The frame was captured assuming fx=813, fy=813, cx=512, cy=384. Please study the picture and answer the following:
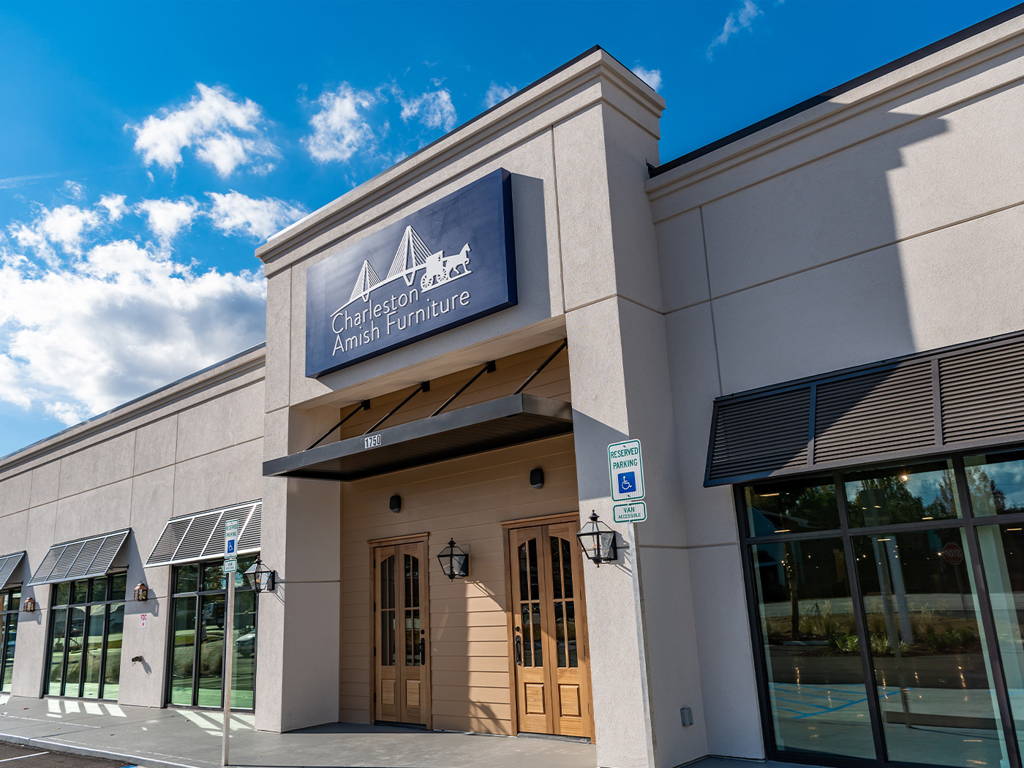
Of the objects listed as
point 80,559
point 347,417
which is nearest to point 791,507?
point 347,417

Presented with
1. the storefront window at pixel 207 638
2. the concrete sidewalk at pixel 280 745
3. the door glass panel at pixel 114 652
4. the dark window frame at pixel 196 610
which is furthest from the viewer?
the door glass panel at pixel 114 652

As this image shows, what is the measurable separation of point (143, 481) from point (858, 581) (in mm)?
14234

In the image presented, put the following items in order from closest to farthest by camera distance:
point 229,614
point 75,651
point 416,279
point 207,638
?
point 229,614, point 416,279, point 207,638, point 75,651

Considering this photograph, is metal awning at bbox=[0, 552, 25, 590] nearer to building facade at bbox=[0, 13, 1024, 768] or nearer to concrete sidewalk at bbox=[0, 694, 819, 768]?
concrete sidewalk at bbox=[0, 694, 819, 768]

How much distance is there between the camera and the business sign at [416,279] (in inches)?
385

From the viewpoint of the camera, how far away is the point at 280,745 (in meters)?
10.2

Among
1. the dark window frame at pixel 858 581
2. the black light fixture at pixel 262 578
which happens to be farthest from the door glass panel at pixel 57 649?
the dark window frame at pixel 858 581

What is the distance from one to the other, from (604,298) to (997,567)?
14.3 feet

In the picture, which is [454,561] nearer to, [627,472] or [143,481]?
[627,472]

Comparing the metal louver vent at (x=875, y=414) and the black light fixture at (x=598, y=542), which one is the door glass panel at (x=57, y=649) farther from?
the metal louver vent at (x=875, y=414)

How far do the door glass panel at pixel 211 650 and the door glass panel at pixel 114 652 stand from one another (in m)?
2.87

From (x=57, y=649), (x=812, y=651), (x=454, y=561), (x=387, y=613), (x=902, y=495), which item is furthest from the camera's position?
(x=57, y=649)

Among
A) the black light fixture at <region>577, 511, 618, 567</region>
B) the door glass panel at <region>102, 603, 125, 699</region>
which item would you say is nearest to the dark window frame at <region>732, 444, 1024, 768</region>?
the black light fixture at <region>577, 511, 618, 567</region>

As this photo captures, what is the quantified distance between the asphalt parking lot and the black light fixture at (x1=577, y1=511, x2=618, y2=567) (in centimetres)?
631
